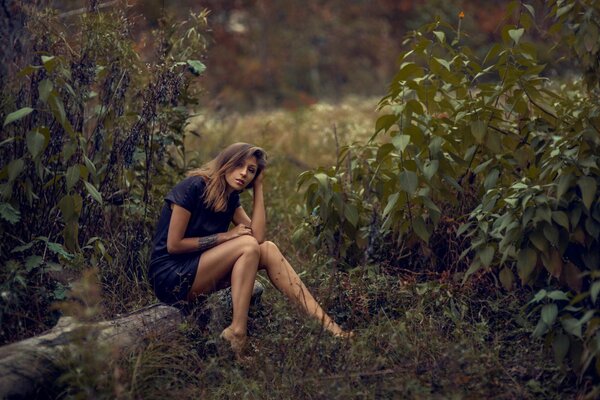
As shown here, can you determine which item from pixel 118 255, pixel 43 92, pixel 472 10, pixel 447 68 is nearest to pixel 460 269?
pixel 447 68

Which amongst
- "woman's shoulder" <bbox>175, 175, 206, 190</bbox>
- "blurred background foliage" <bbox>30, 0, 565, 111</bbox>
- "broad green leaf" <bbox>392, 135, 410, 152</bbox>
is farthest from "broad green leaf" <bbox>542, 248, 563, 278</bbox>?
"blurred background foliage" <bbox>30, 0, 565, 111</bbox>

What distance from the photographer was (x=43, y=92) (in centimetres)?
439

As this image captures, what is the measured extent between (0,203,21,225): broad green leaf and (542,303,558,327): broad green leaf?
284cm

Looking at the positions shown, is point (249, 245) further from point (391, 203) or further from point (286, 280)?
point (391, 203)

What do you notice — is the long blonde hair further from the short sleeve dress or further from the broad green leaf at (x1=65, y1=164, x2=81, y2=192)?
the broad green leaf at (x1=65, y1=164, x2=81, y2=192)

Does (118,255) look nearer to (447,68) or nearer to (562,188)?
(447,68)

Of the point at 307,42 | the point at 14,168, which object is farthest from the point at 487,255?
the point at 307,42

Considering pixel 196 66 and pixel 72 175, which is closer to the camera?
pixel 72 175

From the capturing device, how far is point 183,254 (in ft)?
16.4

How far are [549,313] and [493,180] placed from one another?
122 cm

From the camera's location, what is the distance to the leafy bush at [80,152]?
14.9 feet

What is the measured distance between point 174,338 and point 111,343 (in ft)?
1.53

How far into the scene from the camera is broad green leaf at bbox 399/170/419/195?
4805 mm

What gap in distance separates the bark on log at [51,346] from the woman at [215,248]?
46 centimetres
